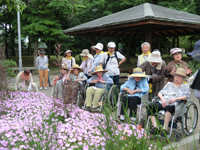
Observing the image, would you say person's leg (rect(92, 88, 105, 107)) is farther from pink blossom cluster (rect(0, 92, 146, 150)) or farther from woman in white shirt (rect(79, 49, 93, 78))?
woman in white shirt (rect(79, 49, 93, 78))

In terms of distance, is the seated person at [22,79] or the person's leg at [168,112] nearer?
the person's leg at [168,112]

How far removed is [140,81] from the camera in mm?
4895

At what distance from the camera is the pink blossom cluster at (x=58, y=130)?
2725 mm

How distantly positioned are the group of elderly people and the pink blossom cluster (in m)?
0.39

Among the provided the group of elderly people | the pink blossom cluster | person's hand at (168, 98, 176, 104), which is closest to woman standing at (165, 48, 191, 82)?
the group of elderly people

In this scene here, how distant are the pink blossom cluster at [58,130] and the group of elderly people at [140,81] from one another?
1.28ft

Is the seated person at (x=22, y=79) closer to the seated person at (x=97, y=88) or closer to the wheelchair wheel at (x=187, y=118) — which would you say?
the seated person at (x=97, y=88)

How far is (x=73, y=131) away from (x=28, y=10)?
18255 millimetres

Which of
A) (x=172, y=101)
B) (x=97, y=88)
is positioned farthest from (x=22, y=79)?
(x=172, y=101)

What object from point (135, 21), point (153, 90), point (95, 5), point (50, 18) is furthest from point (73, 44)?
point (153, 90)

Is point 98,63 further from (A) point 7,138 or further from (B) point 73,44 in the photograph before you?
(B) point 73,44

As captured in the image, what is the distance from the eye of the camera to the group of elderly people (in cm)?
401

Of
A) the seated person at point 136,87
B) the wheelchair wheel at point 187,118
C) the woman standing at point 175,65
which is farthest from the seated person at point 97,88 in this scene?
the wheelchair wheel at point 187,118

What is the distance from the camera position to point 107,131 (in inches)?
101
